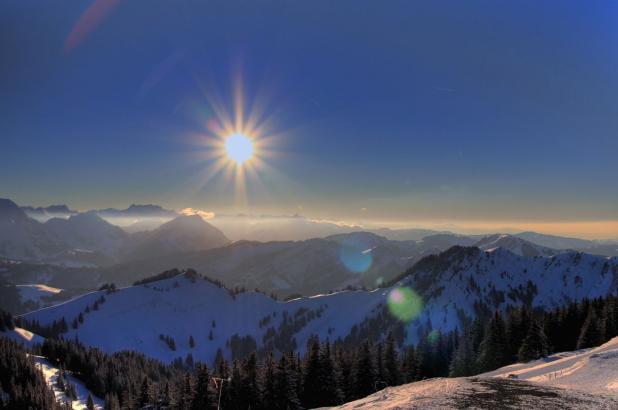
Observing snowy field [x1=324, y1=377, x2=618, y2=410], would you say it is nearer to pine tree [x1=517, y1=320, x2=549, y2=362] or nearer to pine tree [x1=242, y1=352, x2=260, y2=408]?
pine tree [x1=517, y1=320, x2=549, y2=362]

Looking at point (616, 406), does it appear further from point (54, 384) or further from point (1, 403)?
point (54, 384)

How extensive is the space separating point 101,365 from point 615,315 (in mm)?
168168

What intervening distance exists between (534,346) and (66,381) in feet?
501

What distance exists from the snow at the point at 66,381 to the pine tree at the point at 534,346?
133m

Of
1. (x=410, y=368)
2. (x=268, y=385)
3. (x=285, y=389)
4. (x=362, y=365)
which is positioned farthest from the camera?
(x=410, y=368)

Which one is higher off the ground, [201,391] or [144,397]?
[201,391]

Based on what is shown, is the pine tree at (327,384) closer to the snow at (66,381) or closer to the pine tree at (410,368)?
the pine tree at (410,368)

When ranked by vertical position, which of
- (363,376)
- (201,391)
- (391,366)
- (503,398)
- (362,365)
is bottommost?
(201,391)

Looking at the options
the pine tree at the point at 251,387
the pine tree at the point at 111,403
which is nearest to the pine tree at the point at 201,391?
the pine tree at the point at 251,387

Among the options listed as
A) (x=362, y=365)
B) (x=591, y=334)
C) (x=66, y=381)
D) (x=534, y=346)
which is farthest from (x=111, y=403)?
(x=591, y=334)

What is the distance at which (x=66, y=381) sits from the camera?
14262 centimetres

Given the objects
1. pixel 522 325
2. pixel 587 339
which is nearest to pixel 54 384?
pixel 522 325

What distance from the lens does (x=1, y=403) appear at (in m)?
112

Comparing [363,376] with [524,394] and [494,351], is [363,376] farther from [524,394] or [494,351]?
[524,394]
